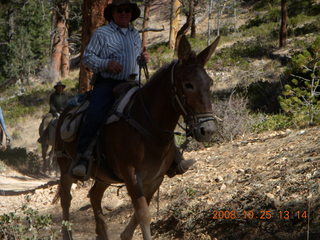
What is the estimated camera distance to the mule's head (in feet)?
16.1

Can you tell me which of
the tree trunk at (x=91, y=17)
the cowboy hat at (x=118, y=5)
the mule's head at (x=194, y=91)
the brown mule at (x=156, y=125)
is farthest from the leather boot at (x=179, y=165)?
the tree trunk at (x=91, y=17)

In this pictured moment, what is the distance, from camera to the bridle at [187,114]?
16.2 feet

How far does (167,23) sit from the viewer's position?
2108 inches

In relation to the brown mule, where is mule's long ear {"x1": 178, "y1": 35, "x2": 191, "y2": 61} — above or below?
above

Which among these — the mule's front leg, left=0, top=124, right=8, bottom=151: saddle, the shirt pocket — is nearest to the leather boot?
the mule's front leg

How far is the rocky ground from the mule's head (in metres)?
1.52

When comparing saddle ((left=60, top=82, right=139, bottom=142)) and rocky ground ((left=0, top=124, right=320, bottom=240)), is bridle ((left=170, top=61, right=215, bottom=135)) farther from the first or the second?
rocky ground ((left=0, top=124, right=320, bottom=240))

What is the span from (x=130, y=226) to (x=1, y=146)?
31.7ft

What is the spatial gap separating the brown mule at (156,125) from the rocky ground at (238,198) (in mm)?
895

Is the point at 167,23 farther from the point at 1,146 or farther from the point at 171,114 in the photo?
the point at 171,114

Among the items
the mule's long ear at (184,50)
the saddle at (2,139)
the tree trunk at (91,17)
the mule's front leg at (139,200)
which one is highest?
the tree trunk at (91,17)

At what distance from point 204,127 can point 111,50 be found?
2.02 m

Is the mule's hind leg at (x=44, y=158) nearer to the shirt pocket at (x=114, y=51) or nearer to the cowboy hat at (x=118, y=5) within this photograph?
the cowboy hat at (x=118, y=5)

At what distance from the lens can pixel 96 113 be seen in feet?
19.9
